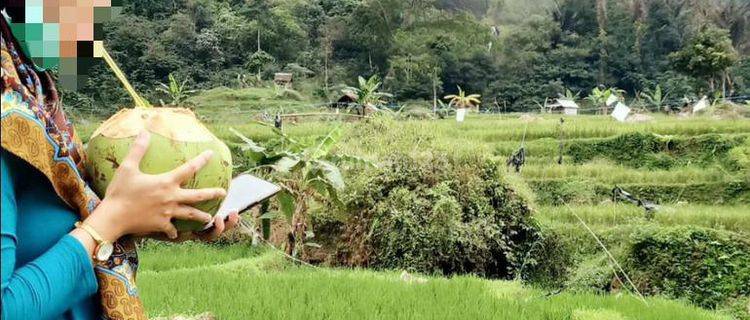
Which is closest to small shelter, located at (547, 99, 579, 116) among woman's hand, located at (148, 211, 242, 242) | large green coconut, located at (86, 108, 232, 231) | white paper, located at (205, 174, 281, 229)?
white paper, located at (205, 174, 281, 229)

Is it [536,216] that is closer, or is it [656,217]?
[536,216]

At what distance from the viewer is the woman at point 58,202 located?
926 mm

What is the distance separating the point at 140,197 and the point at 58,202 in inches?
5.1

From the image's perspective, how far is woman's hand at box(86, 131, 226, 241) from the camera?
988mm

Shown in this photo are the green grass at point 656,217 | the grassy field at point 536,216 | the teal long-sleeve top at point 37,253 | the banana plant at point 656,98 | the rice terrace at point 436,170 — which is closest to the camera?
the teal long-sleeve top at point 37,253

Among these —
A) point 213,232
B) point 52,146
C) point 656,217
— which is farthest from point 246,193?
point 656,217

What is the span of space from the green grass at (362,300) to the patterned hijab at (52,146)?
7.31ft

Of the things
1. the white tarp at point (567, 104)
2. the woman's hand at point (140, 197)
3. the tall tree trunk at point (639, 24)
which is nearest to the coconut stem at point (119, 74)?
the woman's hand at point (140, 197)

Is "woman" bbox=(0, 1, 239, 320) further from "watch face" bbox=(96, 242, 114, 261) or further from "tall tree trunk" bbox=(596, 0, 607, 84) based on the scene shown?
"tall tree trunk" bbox=(596, 0, 607, 84)

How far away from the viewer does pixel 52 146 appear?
39.2 inches

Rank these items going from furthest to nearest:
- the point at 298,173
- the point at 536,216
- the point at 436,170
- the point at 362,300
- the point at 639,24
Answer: the point at 639,24
the point at 536,216
the point at 436,170
the point at 298,173
the point at 362,300

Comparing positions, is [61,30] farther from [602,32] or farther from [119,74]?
[602,32]

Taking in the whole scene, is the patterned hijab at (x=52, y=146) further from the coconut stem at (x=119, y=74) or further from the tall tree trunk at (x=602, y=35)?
the tall tree trunk at (x=602, y=35)

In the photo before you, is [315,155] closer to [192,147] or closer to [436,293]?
[436,293]
